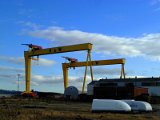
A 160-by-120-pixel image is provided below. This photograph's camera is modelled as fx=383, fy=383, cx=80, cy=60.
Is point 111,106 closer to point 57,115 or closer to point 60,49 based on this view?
point 57,115

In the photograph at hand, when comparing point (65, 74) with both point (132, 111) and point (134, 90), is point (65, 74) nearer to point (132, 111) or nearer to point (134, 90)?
point (134, 90)

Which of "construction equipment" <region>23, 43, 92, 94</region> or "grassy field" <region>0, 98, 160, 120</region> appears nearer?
"grassy field" <region>0, 98, 160, 120</region>

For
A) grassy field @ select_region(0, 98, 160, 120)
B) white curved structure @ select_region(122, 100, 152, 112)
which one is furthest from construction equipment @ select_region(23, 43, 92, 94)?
grassy field @ select_region(0, 98, 160, 120)

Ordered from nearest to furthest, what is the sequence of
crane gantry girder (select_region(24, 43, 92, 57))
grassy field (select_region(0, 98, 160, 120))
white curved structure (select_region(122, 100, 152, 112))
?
grassy field (select_region(0, 98, 160, 120)) → white curved structure (select_region(122, 100, 152, 112)) → crane gantry girder (select_region(24, 43, 92, 57))

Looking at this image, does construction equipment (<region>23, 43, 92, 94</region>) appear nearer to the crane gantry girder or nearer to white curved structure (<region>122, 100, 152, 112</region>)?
the crane gantry girder

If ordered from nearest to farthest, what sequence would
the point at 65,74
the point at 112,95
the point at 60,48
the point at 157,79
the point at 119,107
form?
the point at 119,107 < the point at 112,95 < the point at 60,48 < the point at 157,79 < the point at 65,74

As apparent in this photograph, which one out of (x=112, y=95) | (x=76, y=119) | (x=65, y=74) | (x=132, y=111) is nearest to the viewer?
(x=76, y=119)

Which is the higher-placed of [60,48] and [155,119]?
[60,48]

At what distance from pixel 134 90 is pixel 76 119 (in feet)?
125

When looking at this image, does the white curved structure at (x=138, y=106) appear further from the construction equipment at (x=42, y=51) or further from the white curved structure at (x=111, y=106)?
the construction equipment at (x=42, y=51)

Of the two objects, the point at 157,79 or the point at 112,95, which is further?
the point at 157,79

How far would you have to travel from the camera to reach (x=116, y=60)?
79.8 meters

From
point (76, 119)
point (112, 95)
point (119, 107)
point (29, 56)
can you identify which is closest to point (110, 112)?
point (119, 107)

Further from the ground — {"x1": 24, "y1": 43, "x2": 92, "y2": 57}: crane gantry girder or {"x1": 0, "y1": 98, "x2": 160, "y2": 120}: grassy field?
{"x1": 24, "y1": 43, "x2": 92, "y2": 57}: crane gantry girder
